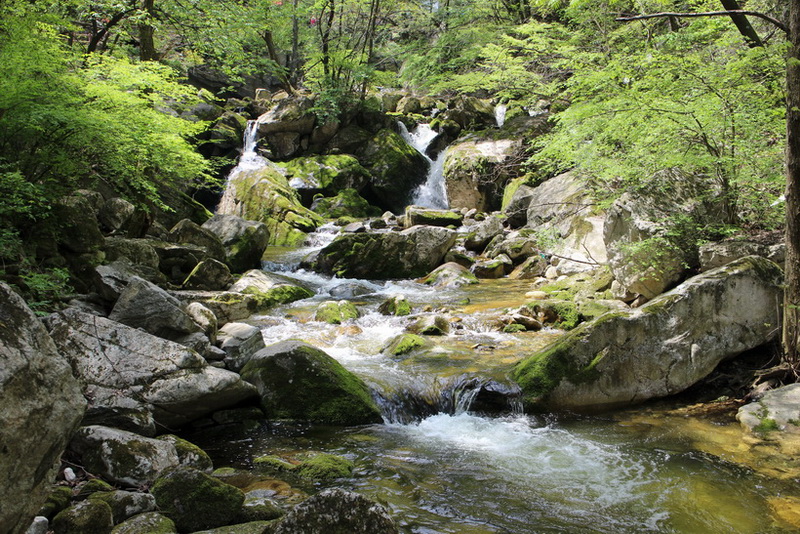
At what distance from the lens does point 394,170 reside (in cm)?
2683

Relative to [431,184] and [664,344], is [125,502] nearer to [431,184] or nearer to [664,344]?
[664,344]

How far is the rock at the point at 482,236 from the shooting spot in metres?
18.2

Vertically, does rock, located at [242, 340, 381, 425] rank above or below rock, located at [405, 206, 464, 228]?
below

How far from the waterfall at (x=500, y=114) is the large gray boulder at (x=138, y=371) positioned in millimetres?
27312

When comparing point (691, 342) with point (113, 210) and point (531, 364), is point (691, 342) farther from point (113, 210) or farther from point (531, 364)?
point (113, 210)

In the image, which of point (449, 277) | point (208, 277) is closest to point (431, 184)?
point (449, 277)

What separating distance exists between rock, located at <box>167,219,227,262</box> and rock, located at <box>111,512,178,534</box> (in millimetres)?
10100

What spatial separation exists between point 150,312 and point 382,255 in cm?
999

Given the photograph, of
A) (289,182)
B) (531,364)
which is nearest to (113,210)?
(531,364)

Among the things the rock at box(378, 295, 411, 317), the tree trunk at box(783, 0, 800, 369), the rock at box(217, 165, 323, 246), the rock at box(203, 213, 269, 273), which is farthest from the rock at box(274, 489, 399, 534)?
the rock at box(217, 165, 323, 246)

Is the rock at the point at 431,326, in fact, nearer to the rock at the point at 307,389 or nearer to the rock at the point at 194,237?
the rock at the point at 307,389

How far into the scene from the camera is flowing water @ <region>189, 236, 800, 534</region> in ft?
14.6

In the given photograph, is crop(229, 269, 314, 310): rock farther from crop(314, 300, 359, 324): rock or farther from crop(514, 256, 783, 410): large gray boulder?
crop(514, 256, 783, 410): large gray boulder

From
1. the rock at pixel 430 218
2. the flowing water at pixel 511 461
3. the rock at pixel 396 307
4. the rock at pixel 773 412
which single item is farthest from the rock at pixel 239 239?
the rock at pixel 773 412
